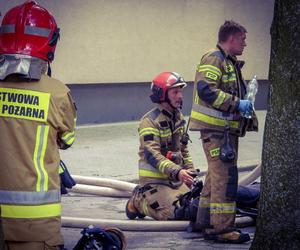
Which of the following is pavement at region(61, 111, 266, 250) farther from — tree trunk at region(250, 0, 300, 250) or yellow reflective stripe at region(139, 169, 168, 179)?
tree trunk at region(250, 0, 300, 250)

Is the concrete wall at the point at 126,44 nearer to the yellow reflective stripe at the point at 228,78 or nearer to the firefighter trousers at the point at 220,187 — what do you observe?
the yellow reflective stripe at the point at 228,78

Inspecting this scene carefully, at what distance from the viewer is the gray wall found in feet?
45.4

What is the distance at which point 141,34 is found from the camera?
47.9 feet

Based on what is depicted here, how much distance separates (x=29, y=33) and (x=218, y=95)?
117 inches

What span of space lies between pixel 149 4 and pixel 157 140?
6.69 meters

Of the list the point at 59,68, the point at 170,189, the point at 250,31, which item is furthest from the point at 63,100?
the point at 250,31

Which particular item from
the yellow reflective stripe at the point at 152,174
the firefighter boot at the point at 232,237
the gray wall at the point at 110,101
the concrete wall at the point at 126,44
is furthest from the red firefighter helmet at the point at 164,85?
the gray wall at the point at 110,101

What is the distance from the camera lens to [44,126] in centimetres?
468

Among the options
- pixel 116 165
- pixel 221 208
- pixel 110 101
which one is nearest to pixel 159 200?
pixel 221 208

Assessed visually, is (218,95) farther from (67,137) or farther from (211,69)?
(67,137)

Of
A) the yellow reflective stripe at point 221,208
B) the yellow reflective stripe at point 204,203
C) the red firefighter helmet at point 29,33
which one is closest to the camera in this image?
the red firefighter helmet at point 29,33

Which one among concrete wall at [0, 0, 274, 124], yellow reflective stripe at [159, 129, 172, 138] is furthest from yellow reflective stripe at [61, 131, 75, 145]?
concrete wall at [0, 0, 274, 124]

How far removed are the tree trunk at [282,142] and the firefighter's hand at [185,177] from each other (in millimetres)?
1845

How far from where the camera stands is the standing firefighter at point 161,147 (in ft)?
27.0
